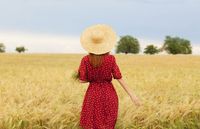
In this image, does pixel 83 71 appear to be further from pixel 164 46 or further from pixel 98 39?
pixel 164 46

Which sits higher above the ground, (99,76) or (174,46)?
(99,76)

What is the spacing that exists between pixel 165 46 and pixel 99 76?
201 ft

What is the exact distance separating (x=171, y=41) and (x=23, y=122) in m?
62.3

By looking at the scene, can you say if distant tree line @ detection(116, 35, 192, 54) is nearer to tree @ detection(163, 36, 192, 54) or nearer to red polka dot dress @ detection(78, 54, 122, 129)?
tree @ detection(163, 36, 192, 54)

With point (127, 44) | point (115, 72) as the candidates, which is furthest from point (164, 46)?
point (115, 72)

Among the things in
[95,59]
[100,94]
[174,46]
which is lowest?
[174,46]

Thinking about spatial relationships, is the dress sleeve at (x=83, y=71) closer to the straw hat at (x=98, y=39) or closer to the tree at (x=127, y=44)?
the straw hat at (x=98, y=39)

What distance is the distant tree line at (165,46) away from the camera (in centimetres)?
6831

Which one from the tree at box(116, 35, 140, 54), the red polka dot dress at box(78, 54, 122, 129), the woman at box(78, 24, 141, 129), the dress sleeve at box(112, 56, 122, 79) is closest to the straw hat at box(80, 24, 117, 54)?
the woman at box(78, 24, 141, 129)

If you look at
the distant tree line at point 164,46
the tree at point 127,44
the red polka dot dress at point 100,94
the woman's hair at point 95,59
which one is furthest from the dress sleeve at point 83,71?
the tree at point 127,44

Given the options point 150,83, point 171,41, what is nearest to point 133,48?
point 171,41

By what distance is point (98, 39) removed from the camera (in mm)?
7016

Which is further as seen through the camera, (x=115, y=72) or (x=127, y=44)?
(x=127, y=44)

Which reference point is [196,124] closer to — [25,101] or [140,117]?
[140,117]
